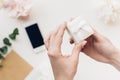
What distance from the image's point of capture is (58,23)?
95 cm

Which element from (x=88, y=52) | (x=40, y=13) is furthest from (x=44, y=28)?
(x=88, y=52)

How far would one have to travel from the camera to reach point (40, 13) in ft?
3.13

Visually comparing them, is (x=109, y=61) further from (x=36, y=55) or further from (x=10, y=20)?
(x=10, y=20)

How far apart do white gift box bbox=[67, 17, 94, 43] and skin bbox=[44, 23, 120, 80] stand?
0.02m

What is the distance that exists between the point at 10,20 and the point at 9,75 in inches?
6.4

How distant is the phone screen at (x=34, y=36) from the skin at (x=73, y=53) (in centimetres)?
13

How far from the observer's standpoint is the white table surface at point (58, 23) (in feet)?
3.03

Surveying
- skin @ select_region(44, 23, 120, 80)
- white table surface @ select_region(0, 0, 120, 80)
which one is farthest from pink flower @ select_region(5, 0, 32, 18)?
skin @ select_region(44, 23, 120, 80)

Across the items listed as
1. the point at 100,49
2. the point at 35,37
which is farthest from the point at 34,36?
the point at 100,49

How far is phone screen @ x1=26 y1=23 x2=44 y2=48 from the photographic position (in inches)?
36.7

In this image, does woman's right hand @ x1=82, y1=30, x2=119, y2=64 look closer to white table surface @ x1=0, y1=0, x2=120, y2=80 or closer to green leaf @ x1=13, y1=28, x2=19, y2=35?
white table surface @ x1=0, y1=0, x2=120, y2=80

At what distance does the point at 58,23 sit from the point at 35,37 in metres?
0.08

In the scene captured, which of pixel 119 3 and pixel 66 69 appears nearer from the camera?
pixel 66 69

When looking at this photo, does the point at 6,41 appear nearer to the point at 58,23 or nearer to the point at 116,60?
the point at 58,23
